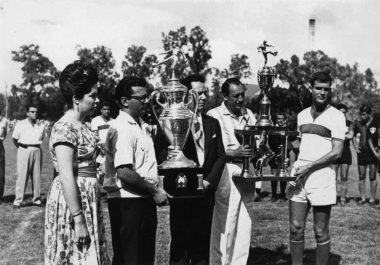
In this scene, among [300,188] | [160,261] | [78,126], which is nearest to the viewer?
[78,126]

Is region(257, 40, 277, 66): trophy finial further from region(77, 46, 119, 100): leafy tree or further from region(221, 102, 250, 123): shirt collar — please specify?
region(77, 46, 119, 100): leafy tree

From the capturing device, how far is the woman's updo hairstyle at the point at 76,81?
3.47 m

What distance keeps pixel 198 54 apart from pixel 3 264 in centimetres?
3350

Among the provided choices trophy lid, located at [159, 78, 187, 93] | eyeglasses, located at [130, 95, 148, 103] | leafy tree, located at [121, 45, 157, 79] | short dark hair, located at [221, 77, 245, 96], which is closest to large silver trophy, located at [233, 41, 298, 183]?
short dark hair, located at [221, 77, 245, 96]

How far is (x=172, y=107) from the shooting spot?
13.6ft

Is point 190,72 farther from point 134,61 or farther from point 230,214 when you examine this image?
point 230,214

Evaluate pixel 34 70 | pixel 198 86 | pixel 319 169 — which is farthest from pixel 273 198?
pixel 34 70

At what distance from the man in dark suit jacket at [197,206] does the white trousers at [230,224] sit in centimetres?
57

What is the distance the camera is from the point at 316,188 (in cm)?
493

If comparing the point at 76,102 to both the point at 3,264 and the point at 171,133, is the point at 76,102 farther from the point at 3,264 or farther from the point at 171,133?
the point at 3,264

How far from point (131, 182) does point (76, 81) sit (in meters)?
0.89

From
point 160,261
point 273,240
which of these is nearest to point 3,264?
point 160,261

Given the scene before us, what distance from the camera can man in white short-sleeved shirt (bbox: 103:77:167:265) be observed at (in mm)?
3777

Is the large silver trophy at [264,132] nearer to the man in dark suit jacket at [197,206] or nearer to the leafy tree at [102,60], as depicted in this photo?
the man in dark suit jacket at [197,206]
